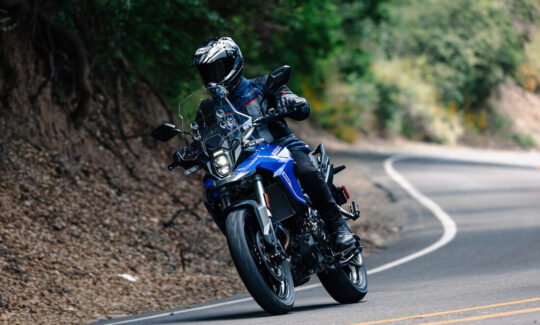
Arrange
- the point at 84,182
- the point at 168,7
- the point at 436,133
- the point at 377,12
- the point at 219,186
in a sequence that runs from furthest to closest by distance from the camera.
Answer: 1. the point at 436,133
2. the point at 377,12
3. the point at 168,7
4. the point at 84,182
5. the point at 219,186

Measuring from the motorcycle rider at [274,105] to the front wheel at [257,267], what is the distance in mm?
803

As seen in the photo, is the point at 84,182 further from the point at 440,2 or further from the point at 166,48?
the point at 440,2

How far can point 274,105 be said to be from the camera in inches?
285

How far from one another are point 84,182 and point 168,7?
3.12m

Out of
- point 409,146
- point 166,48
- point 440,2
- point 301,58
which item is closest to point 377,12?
point 301,58

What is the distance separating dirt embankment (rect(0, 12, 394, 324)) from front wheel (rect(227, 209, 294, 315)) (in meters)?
2.36

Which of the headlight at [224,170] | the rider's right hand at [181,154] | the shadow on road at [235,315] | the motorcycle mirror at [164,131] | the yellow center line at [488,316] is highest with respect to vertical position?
the motorcycle mirror at [164,131]

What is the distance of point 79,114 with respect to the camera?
46.0ft

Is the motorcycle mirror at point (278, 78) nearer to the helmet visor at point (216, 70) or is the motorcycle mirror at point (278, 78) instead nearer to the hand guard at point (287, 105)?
the hand guard at point (287, 105)

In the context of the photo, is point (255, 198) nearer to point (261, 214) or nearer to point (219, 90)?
point (261, 214)

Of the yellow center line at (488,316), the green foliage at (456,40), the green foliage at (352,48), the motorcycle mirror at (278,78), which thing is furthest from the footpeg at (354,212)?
the green foliage at (456,40)

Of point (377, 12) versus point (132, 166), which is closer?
point (132, 166)

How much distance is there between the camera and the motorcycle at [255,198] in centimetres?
652

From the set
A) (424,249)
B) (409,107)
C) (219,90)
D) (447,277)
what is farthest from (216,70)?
(409,107)
